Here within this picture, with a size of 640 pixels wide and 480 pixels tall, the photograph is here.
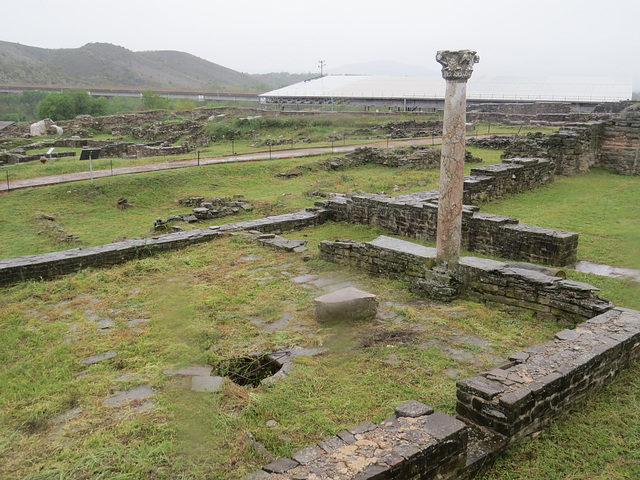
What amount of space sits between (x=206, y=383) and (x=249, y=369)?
2.29 feet

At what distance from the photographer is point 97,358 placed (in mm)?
6605

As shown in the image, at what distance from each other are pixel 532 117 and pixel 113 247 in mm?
35098

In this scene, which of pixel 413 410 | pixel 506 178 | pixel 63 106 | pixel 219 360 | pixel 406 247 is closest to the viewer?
pixel 413 410

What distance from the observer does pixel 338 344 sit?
691 cm

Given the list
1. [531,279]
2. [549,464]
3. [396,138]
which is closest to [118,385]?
[549,464]

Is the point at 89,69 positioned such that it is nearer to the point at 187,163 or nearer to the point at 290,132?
the point at 290,132

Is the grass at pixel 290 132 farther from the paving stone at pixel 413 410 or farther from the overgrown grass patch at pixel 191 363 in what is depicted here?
the paving stone at pixel 413 410

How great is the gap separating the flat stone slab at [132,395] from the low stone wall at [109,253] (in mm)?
5494

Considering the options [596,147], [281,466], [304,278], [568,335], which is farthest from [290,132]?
[281,466]

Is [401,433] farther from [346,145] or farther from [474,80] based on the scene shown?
[474,80]

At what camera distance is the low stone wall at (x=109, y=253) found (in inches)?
385

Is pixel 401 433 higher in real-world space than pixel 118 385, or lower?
higher

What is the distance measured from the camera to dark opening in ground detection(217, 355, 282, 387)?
6.23 m

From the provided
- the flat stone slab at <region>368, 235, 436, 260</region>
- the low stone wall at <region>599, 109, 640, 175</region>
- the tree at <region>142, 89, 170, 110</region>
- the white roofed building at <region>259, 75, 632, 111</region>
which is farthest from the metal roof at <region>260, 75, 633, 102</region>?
the flat stone slab at <region>368, 235, 436, 260</region>
